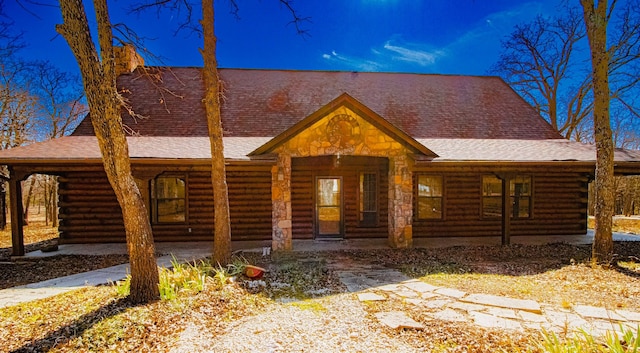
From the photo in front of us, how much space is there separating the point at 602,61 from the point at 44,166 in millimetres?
13573

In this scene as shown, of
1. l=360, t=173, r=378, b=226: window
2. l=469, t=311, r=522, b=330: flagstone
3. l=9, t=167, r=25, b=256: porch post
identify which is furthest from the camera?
l=360, t=173, r=378, b=226: window

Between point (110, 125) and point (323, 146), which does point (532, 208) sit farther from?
point (110, 125)

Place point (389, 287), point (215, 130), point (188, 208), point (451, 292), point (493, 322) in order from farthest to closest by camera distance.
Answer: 1. point (188, 208)
2. point (215, 130)
3. point (389, 287)
4. point (451, 292)
5. point (493, 322)

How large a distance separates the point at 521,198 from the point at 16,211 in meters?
14.9

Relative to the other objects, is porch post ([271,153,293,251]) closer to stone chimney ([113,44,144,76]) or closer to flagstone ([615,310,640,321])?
flagstone ([615,310,640,321])

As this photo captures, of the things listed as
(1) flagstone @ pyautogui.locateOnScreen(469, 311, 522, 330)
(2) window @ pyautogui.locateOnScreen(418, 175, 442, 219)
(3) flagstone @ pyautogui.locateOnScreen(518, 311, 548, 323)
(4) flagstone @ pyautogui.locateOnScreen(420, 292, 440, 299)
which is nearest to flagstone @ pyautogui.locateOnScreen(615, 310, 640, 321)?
(3) flagstone @ pyautogui.locateOnScreen(518, 311, 548, 323)

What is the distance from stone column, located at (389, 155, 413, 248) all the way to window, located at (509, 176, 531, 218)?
4.74m

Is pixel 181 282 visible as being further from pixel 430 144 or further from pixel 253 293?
pixel 430 144

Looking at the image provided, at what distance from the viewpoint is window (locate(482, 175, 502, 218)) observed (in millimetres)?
11219

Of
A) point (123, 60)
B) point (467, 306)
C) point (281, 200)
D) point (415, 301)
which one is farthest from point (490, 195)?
point (123, 60)

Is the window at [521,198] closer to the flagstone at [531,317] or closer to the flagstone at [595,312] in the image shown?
the flagstone at [595,312]

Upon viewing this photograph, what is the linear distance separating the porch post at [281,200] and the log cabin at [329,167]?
0.03 meters

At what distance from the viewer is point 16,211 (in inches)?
320

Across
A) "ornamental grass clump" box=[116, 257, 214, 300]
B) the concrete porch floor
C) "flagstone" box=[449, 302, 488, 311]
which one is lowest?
the concrete porch floor
